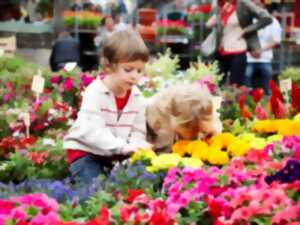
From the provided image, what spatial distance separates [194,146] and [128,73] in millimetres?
544

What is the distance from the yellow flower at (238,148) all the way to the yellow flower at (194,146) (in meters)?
0.14

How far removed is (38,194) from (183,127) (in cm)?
131

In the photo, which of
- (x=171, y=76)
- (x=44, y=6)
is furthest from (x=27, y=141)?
(x=44, y=6)

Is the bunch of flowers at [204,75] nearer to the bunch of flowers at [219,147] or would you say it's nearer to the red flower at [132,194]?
the bunch of flowers at [219,147]

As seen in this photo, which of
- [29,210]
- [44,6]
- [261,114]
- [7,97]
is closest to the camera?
[29,210]

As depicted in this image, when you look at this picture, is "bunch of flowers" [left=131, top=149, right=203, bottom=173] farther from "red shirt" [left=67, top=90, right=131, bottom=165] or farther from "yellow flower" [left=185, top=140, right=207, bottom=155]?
"red shirt" [left=67, top=90, right=131, bottom=165]

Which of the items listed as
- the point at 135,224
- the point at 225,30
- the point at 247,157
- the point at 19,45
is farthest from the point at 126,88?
the point at 19,45

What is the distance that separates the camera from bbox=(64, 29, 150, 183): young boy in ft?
16.3

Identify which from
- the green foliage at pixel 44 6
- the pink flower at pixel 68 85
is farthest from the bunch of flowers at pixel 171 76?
the green foliage at pixel 44 6

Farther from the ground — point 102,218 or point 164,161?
point 102,218

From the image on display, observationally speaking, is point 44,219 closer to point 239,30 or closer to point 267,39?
point 239,30

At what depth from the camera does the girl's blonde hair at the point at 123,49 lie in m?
4.96

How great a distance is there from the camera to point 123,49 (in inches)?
195

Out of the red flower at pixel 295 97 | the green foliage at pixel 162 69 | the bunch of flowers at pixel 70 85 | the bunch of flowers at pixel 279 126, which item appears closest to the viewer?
the bunch of flowers at pixel 279 126
